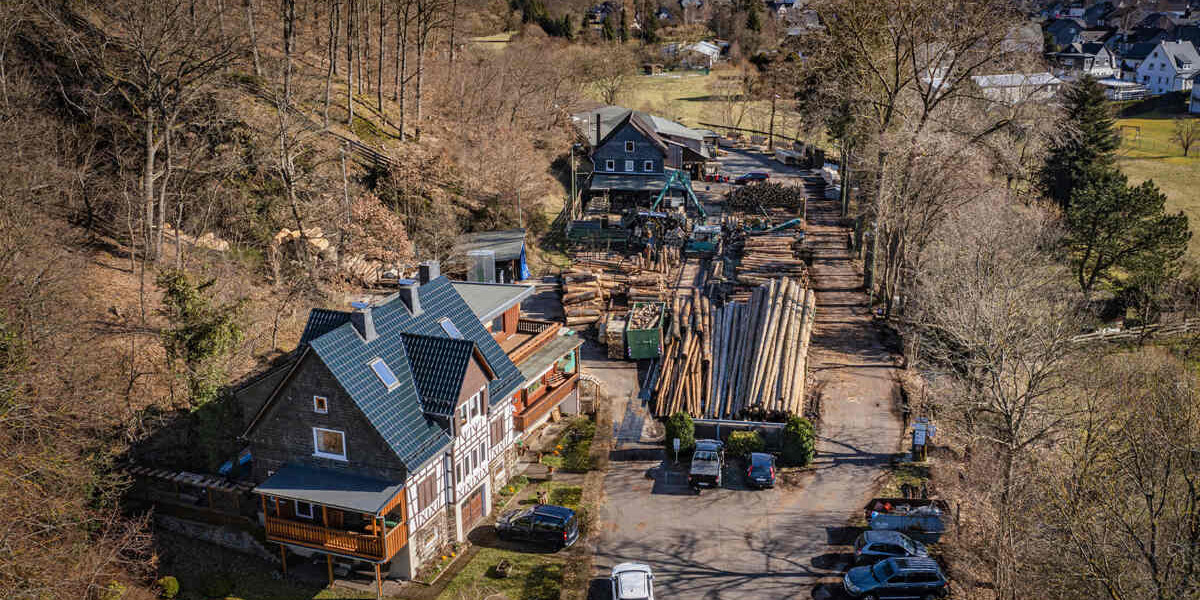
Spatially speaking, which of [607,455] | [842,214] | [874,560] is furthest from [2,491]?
[842,214]

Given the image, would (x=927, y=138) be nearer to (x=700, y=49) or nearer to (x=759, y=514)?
(x=759, y=514)

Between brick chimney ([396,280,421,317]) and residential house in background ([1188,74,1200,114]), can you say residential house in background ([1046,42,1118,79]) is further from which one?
brick chimney ([396,280,421,317])

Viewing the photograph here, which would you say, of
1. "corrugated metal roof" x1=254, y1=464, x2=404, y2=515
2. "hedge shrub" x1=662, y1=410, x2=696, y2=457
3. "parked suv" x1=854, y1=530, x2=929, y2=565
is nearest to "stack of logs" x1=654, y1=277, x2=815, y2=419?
"hedge shrub" x1=662, y1=410, x2=696, y2=457

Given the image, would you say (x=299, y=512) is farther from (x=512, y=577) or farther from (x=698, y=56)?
(x=698, y=56)

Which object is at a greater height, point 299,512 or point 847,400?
point 847,400

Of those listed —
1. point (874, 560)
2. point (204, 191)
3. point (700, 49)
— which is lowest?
point (874, 560)

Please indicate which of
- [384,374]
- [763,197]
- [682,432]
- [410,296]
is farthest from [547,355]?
[763,197]

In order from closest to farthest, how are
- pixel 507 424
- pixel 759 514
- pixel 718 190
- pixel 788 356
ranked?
pixel 759 514
pixel 507 424
pixel 788 356
pixel 718 190
